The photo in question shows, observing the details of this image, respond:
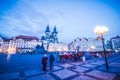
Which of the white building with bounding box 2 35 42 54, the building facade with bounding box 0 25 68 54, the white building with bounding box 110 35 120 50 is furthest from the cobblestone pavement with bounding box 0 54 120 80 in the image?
the white building with bounding box 110 35 120 50

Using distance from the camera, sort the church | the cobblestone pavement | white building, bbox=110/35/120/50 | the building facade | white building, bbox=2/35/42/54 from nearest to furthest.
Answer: the cobblestone pavement < white building, bbox=110/35/120/50 < white building, bbox=2/35/42/54 < the building facade < the church

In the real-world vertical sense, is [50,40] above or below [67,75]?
above

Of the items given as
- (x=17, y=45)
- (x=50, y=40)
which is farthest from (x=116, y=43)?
(x=17, y=45)

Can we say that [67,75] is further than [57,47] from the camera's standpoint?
No

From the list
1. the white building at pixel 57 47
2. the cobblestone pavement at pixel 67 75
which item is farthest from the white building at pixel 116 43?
the cobblestone pavement at pixel 67 75

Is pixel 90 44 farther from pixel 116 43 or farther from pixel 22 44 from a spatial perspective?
pixel 22 44

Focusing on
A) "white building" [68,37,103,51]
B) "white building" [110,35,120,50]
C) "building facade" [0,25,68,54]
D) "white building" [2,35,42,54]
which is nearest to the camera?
"white building" [110,35,120,50]

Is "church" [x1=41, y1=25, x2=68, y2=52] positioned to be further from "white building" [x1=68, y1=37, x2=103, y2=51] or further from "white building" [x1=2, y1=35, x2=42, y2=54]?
"white building" [x1=68, y1=37, x2=103, y2=51]

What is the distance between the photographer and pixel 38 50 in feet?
186

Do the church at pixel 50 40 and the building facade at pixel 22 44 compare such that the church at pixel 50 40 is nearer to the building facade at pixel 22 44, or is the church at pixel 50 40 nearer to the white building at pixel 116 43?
the building facade at pixel 22 44

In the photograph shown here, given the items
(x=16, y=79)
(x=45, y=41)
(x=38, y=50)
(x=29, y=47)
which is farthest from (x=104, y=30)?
(x=45, y=41)

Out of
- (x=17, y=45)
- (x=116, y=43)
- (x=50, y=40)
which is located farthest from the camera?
(x=50, y=40)

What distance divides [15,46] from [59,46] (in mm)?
53873

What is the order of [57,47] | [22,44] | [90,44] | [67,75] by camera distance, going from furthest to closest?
[57,47] < [22,44] < [90,44] < [67,75]
